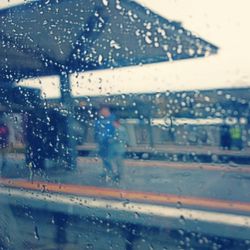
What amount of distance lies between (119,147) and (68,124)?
0.19 m

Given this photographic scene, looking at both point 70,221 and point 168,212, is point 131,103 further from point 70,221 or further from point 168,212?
point 70,221

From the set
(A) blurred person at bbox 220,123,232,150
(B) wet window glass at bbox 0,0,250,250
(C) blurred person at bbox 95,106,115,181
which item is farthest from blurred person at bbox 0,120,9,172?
(A) blurred person at bbox 220,123,232,150

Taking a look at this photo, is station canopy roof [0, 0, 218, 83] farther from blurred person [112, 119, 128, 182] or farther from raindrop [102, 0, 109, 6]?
blurred person [112, 119, 128, 182]

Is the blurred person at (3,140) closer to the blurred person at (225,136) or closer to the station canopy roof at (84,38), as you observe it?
the station canopy roof at (84,38)

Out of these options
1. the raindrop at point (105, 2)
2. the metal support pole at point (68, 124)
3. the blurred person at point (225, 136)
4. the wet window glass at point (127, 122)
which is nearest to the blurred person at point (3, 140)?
the wet window glass at point (127, 122)

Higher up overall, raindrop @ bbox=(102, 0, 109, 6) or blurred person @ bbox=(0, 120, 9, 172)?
raindrop @ bbox=(102, 0, 109, 6)

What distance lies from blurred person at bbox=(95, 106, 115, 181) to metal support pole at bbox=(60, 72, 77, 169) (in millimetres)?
96

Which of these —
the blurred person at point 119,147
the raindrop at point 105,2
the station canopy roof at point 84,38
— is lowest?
the blurred person at point 119,147

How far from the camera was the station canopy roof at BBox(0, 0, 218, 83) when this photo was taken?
89 centimetres

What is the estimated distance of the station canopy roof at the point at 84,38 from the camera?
2.92 ft

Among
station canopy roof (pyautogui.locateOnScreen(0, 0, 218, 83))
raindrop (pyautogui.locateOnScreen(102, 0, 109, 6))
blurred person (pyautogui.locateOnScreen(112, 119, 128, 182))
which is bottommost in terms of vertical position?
blurred person (pyautogui.locateOnScreen(112, 119, 128, 182))

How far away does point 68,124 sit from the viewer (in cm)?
104

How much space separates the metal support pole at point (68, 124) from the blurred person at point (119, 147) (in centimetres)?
15

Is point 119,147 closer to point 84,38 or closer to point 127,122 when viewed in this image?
point 127,122
